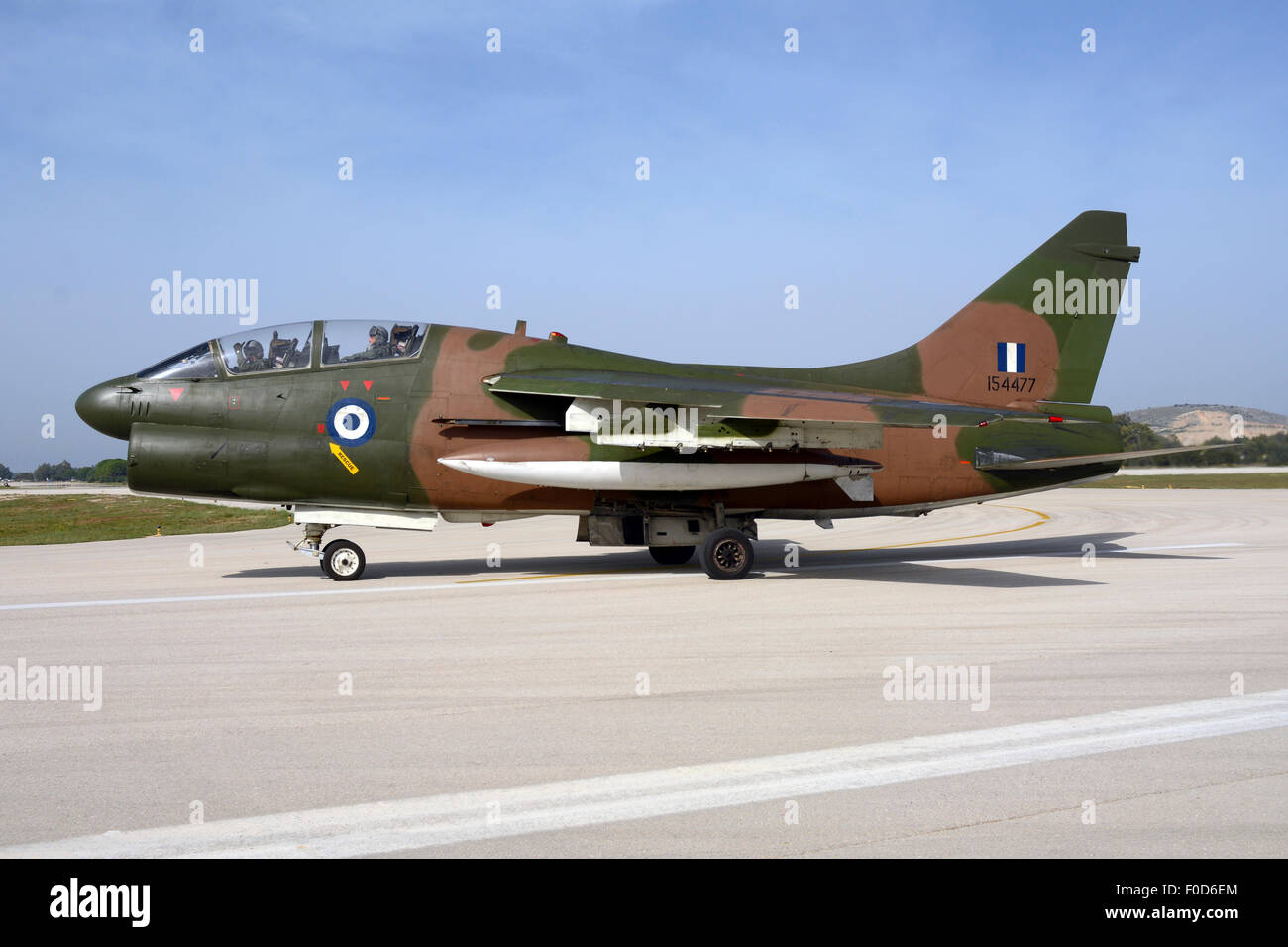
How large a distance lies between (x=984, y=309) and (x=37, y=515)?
32600 millimetres

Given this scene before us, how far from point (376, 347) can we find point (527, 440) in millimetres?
2636

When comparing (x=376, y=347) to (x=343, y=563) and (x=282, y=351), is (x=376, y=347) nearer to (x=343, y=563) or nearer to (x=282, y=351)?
(x=282, y=351)

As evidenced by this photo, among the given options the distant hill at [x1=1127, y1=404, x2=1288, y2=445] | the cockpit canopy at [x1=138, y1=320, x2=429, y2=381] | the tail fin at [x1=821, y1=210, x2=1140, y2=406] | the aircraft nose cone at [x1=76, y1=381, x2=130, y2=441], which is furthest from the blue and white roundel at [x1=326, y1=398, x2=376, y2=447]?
the distant hill at [x1=1127, y1=404, x2=1288, y2=445]

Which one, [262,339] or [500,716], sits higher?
[262,339]

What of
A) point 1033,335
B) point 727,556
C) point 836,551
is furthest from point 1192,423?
point 727,556

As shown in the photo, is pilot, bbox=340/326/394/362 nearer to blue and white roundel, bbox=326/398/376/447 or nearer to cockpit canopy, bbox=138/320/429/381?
cockpit canopy, bbox=138/320/429/381

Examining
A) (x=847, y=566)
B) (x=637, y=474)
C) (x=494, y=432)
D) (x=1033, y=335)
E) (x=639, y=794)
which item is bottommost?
(x=639, y=794)

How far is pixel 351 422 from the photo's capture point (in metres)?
12.9

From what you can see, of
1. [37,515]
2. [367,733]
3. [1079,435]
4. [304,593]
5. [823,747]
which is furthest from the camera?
[37,515]

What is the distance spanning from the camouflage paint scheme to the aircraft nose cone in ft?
0.07

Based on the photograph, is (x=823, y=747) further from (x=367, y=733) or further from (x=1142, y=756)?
(x=367, y=733)
